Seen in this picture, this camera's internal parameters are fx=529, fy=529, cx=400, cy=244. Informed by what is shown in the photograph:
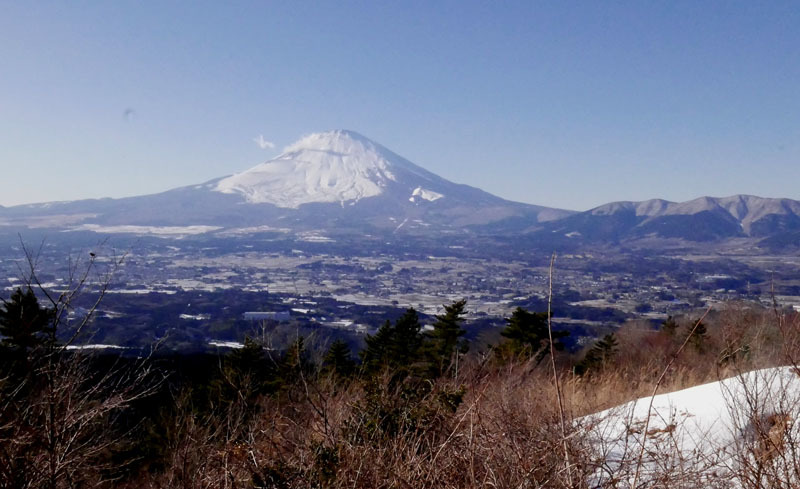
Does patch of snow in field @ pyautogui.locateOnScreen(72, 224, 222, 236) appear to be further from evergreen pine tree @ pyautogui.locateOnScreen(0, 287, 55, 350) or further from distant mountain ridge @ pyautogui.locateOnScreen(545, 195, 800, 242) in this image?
evergreen pine tree @ pyautogui.locateOnScreen(0, 287, 55, 350)

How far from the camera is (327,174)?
139125mm

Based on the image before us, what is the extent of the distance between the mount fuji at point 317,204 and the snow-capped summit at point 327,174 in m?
0.26

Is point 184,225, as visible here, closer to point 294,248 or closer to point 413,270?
point 294,248

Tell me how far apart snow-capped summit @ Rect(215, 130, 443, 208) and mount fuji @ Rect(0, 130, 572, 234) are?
0.26m

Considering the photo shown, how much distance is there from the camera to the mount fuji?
103938mm

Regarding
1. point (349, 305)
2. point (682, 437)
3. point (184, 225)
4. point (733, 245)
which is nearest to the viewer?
point (682, 437)

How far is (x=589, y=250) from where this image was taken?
82938 mm

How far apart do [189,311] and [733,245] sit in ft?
291

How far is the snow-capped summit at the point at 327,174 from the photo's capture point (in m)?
129

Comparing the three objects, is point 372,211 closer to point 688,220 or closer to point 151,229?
point 151,229

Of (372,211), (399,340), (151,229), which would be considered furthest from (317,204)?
(399,340)

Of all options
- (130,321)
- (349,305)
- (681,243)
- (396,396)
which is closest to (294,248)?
(349,305)

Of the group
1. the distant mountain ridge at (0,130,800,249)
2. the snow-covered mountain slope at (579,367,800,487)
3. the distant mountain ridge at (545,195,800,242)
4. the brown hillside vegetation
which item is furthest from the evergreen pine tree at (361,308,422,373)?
the distant mountain ridge at (545,195,800,242)

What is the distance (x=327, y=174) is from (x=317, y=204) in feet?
66.0
